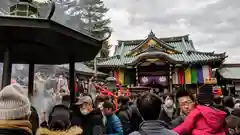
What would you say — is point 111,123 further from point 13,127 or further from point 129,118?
point 13,127

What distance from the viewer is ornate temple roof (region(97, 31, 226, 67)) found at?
17.2m

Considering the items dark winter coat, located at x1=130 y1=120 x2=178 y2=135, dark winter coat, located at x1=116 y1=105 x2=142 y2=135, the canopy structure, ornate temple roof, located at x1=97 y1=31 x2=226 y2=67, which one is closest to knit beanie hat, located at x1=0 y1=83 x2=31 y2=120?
dark winter coat, located at x1=130 y1=120 x2=178 y2=135

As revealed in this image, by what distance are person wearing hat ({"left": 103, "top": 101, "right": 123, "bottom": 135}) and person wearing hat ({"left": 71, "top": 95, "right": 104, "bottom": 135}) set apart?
316 millimetres

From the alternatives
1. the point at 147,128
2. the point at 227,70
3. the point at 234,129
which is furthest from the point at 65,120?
the point at 227,70

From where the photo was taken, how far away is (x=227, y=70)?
2050 centimetres

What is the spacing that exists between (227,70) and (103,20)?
1870 centimetres

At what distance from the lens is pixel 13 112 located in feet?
5.12

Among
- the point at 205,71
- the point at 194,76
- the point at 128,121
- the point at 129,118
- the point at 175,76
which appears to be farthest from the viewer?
the point at 175,76

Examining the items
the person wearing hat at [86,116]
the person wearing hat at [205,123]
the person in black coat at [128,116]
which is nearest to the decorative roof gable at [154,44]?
the person in black coat at [128,116]

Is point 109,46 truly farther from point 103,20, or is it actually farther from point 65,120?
point 65,120

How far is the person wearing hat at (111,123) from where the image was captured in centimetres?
346

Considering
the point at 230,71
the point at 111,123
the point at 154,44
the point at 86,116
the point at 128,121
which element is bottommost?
the point at 128,121

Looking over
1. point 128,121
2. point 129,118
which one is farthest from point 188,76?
point 128,121

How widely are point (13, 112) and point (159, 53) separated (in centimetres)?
1585
